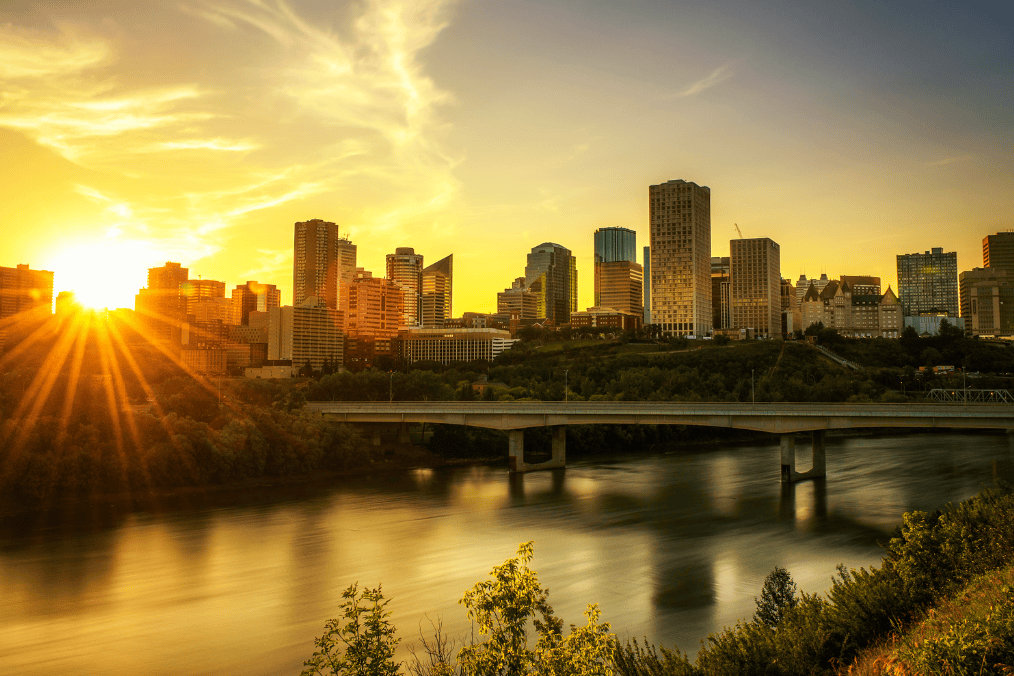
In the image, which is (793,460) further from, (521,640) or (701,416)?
(521,640)

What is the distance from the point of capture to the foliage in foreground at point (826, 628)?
1212 centimetres

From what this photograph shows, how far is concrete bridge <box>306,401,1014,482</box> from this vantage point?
201ft

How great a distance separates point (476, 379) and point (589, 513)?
89.9m

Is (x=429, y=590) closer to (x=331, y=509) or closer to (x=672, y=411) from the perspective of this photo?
(x=331, y=509)

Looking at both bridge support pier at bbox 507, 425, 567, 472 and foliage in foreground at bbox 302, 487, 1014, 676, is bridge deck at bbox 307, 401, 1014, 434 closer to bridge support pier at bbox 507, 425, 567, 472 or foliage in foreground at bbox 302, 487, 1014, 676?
bridge support pier at bbox 507, 425, 567, 472

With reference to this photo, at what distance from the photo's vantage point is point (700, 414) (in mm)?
70750

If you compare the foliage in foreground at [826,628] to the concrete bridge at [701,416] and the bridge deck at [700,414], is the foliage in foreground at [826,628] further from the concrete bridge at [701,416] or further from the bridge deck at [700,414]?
the concrete bridge at [701,416]

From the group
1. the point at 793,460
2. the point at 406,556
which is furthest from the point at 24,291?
the point at 793,460

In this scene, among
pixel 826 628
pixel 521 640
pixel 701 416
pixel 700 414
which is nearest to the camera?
pixel 521 640

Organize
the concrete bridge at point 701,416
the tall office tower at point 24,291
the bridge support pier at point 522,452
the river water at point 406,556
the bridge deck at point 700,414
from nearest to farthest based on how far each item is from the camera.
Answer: the river water at point 406,556
the bridge deck at point 700,414
the concrete bridge at point 701,416
the bridge support pier at point 522,452
the tall office tower at point 24,291

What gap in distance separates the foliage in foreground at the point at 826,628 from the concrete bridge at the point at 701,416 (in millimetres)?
37806

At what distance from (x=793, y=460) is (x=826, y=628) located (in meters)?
53.7

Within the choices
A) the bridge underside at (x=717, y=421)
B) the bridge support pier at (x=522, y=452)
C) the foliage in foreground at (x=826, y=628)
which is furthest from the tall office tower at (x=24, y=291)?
the foliage in foreground at (x=826, y=628)

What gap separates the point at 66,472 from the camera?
5550 cm
